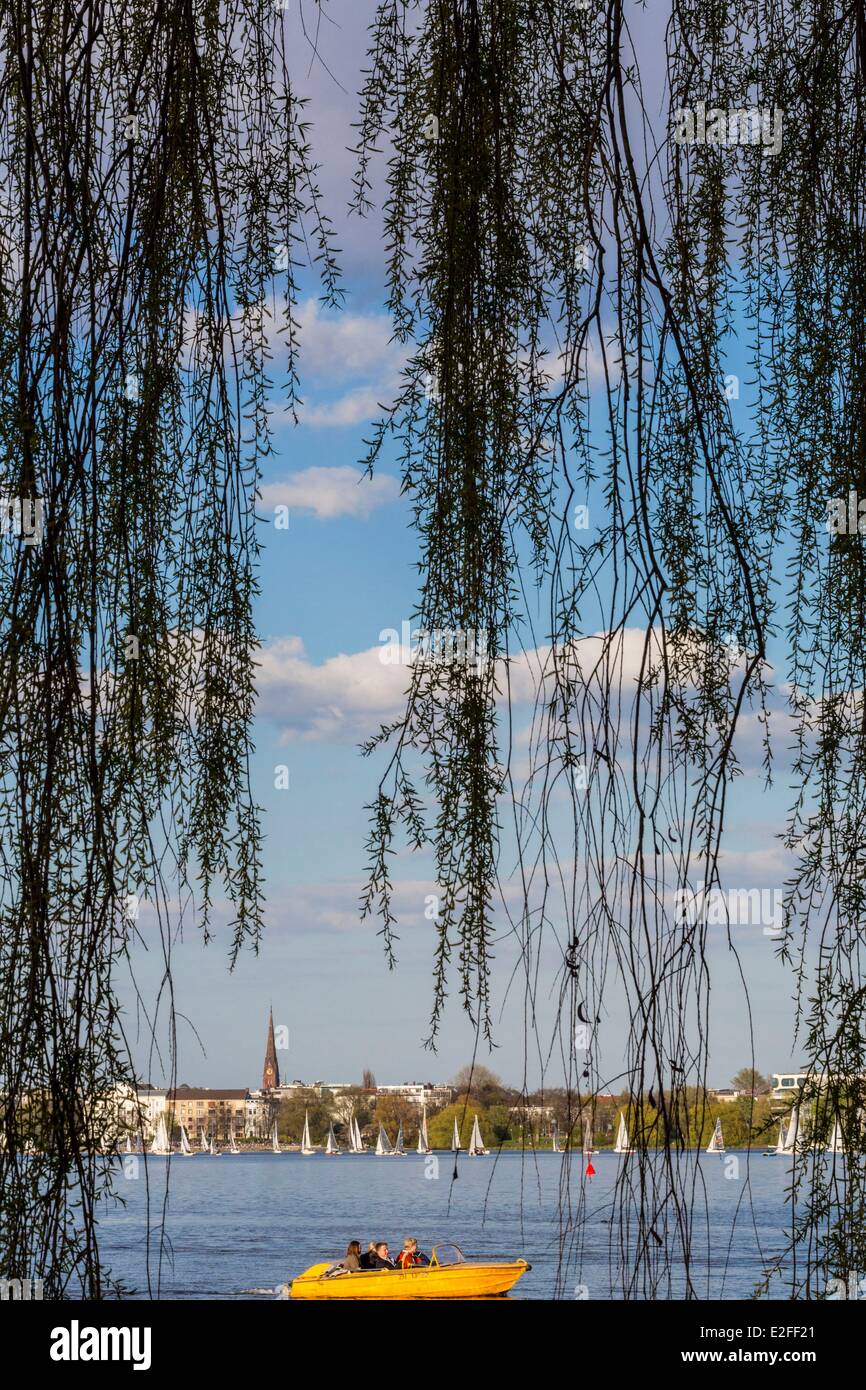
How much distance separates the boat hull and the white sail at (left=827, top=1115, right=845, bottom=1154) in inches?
362

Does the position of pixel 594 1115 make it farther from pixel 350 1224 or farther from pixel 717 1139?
pixel 350 1224

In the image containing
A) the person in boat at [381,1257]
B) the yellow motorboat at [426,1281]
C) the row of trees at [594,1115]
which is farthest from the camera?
the person in boat at [381,1257]

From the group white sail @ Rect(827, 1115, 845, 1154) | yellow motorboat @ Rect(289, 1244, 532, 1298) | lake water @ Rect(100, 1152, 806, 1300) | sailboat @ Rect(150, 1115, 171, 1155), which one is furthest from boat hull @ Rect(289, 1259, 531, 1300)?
white sail @ Rect(827, 1115, 845, 1154)

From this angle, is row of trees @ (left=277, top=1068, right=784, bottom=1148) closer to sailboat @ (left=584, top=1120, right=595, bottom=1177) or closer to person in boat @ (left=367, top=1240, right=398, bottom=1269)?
sailboat @ (left=584, top=1120, right=595, bottom=1177)

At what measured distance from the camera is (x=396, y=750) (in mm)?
1271

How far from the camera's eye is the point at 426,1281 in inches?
410

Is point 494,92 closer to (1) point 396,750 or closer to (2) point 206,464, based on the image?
(2) point 206,464

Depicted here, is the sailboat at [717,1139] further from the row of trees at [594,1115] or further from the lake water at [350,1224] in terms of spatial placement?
the lake water at [350,1224]

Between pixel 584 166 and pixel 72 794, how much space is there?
2.39 ft

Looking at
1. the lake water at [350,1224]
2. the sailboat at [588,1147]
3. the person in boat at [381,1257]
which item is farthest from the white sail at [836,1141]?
the lake water at [350,1224]

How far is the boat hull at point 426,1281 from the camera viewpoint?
10.3 meters

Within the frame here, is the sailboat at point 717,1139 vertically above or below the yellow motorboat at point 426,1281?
above

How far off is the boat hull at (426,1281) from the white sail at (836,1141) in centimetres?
920

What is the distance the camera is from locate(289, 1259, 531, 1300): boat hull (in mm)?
10336
